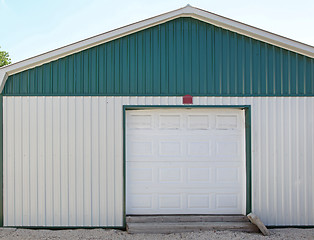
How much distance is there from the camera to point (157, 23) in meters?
6.08

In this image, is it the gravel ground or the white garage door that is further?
the white garage door

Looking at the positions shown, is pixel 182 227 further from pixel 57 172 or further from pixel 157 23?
pixel 157 23

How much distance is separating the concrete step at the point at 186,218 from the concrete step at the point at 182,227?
0.38 feet

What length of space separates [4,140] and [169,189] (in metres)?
3.16

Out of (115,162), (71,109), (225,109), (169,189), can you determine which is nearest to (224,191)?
(169,189)

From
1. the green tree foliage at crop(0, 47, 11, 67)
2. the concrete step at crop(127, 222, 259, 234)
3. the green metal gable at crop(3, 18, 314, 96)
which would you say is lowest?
the concrete step at crop(127, 222, 259, 234)

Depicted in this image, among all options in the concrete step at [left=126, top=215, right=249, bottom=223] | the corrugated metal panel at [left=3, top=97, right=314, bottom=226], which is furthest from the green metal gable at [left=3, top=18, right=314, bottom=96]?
the concrete step at [left=126, top=215, right=249, bottom=223]

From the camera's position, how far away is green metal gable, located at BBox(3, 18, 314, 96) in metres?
6.00

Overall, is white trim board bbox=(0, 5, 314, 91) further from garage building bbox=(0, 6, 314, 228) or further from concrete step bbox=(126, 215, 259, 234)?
concrete step bbox=(126, 215, 259, 234)

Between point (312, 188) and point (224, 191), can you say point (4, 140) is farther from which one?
Answer: point (312, 188)

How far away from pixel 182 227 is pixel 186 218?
26 centimetres

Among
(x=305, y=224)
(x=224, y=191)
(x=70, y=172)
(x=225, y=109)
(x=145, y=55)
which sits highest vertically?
(x=145, y=55)

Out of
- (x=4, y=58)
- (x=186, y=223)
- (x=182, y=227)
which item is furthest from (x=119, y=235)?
(x=4, y=58)

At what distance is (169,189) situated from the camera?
6.23 m
